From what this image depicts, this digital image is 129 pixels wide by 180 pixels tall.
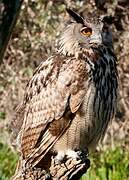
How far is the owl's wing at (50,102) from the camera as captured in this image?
250 inches

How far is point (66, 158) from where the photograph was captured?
639 cm

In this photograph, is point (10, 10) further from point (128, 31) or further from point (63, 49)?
point (128, 31)

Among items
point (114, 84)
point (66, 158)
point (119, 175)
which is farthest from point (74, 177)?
point (119, 175)

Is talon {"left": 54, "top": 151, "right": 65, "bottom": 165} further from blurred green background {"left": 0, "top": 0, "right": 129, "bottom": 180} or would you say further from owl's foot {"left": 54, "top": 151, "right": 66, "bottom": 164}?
blurred green background {"left": 0, "top": 0, "right": 129, "bottom": 180}

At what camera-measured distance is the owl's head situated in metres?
6.47

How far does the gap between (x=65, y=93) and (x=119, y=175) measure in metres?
1.56

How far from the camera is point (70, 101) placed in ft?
20.9

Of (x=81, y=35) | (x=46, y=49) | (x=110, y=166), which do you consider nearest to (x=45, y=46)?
(x=46, y=49)

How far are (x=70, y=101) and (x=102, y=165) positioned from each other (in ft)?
7.22

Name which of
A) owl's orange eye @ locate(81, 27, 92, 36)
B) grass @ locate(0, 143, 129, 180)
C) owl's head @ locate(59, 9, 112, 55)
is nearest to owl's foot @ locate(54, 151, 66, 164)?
owl's head @ locate(59, 9, 112, 55)

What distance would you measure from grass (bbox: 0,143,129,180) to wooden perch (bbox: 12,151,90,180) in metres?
1.33

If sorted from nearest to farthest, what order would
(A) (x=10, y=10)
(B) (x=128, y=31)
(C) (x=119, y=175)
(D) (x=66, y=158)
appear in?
(A) (x=10, y=10)
(D) (x=66, y=158)
(C) (x=119, y=175)
(B) (x=128, y=31)

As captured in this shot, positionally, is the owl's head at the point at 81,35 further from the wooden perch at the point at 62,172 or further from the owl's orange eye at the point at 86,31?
the wooden perch at the point at 62,172

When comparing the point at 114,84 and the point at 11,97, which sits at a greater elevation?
the point at 114,84
